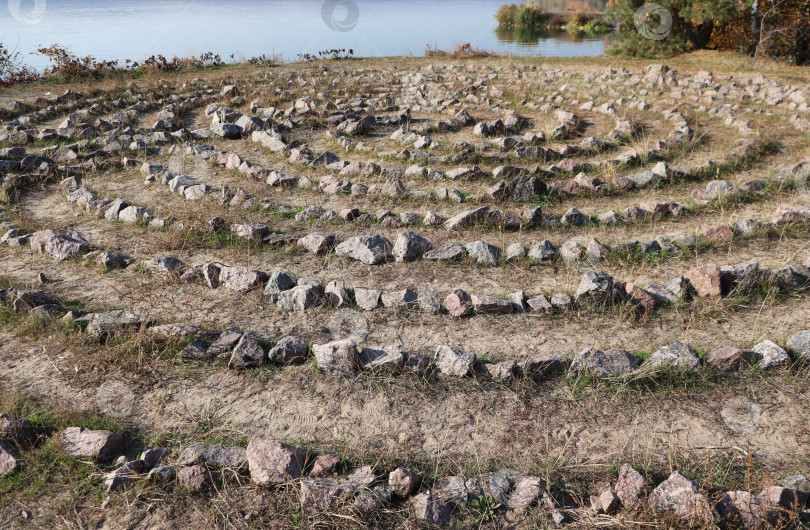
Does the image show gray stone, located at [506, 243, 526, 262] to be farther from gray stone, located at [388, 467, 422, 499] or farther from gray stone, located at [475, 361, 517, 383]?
gray stone, located at [388, 467, 422, 499]

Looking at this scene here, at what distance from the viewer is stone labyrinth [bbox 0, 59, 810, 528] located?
4086mm

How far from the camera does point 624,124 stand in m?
12.3

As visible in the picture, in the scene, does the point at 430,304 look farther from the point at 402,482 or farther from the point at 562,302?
the point at 402,482

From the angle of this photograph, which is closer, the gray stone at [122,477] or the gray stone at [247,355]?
the gray stone at [122,477]

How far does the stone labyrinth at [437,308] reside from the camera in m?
4.09

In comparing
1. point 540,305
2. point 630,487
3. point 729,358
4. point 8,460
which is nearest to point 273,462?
point 8,460

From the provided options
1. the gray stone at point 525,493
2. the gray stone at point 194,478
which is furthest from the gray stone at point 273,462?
the gray stone at point 525,493

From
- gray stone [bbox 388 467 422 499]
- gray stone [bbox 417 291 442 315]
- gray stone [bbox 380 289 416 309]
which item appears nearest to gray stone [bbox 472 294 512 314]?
gray stone [bbox 417 291 442 315]

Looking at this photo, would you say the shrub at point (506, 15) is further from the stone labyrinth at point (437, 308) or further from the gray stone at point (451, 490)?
the gray stone at point (451, 490)

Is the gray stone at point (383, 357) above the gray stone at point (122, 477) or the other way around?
above

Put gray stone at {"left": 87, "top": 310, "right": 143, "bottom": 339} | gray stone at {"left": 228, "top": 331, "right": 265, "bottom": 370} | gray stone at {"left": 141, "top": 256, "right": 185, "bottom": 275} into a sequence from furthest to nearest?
gray stone at {"left": 141, "top": 256, "right": 185, "bottom": 275} → gray stone at {"left": 87, "top": 310, "right": 143, "bottom": 339} → gray stone at {"left": 228, "top": 331, "right": 265, "bottom": 370}

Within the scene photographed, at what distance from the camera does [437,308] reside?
6109 mm

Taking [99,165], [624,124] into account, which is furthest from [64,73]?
[624,124]

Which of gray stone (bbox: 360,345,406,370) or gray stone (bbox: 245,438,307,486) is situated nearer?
gray stone (bbox: 245,438,307,486)
